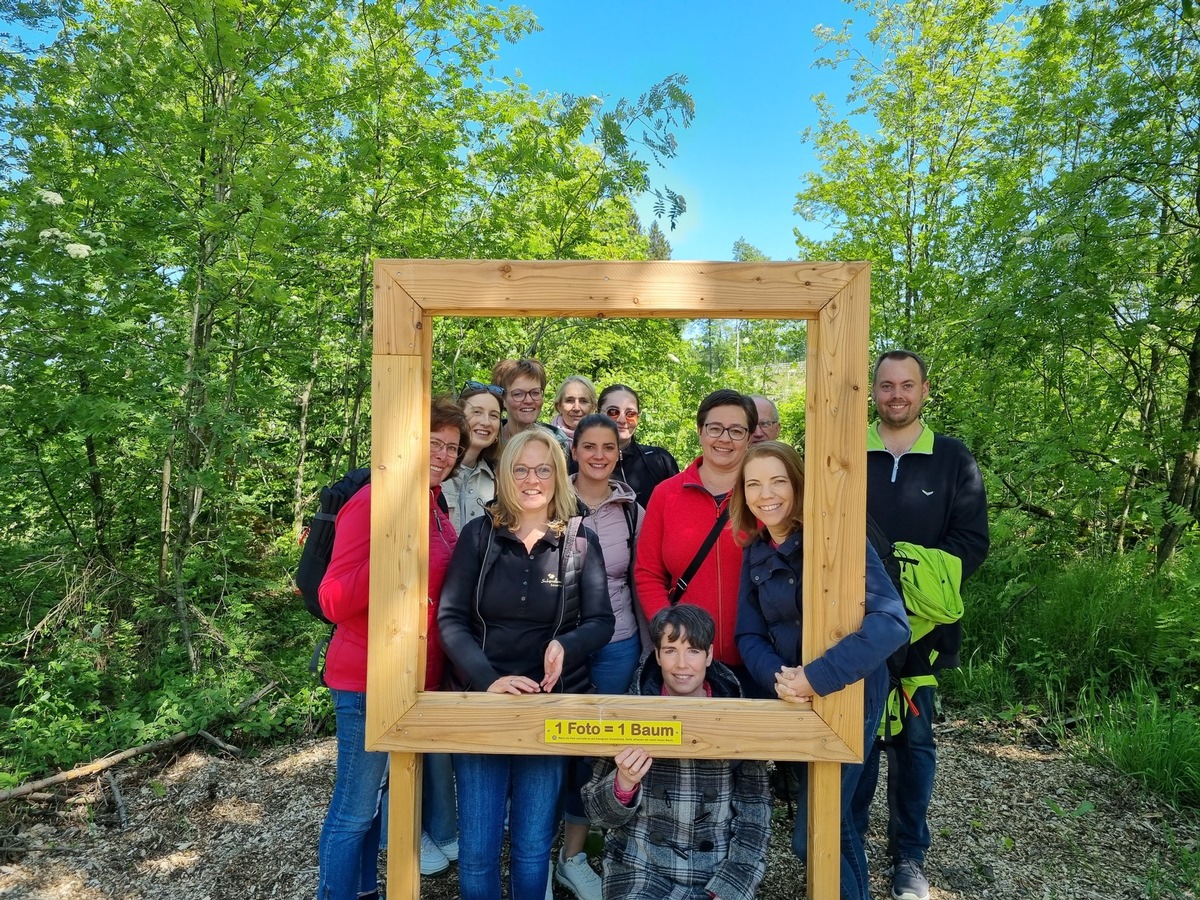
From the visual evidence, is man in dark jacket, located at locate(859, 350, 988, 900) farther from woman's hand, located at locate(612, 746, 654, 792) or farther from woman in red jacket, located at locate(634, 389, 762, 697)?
woman's hand, located at locate(612, 746, 654, 792)

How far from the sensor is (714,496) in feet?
9.53

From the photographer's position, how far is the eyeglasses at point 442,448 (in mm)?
2924

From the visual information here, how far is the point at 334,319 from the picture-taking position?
20.9 ft

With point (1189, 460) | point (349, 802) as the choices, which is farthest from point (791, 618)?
point (1189, 460)

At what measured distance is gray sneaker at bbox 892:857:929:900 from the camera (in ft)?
10.1

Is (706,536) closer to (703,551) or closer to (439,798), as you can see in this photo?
(703,551)

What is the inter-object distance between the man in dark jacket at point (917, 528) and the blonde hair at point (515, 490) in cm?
137

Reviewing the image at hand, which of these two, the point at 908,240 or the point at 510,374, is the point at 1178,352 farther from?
the point at 510,374

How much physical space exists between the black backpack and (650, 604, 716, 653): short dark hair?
1.27 m

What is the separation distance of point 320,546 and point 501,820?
49.7 inches

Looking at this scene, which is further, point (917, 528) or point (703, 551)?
point (917, 528)

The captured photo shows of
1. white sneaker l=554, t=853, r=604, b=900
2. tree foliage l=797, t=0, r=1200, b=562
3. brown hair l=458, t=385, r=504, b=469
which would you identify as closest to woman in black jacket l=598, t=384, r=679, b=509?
brown hair l=458, t=385, r=504, b=469

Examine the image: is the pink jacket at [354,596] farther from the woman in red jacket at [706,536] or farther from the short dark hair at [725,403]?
the short dark hair at [725,403]

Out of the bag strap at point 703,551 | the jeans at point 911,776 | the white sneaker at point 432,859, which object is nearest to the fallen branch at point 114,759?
the white sneaker at point 432,859
